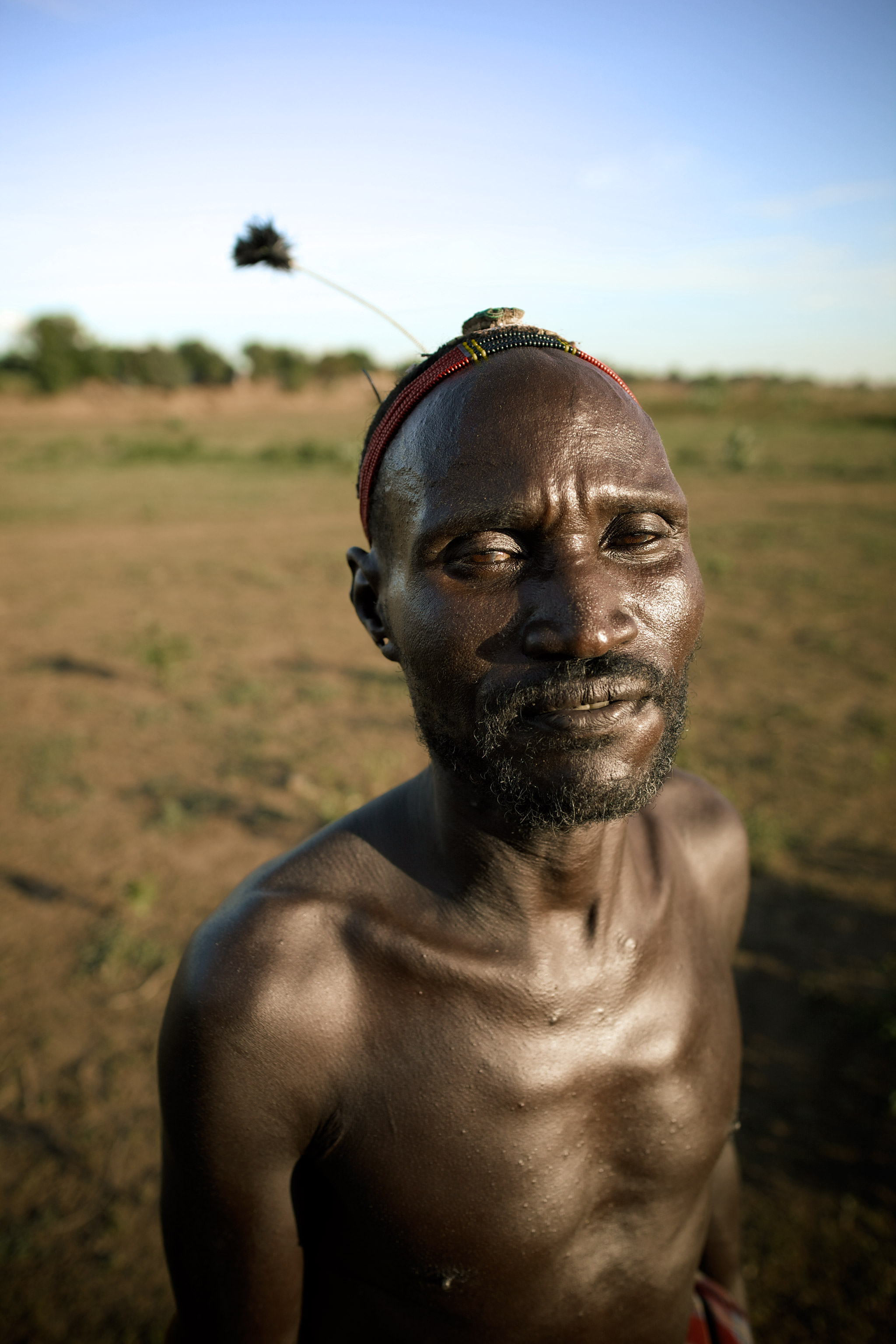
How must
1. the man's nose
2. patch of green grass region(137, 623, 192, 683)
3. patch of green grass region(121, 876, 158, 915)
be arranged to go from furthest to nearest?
patch of green grass region(137, 623, 192, 683) < patch of green grass region(121, 876, 158, 915) < the man's nose

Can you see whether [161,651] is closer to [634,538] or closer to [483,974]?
[483,974]

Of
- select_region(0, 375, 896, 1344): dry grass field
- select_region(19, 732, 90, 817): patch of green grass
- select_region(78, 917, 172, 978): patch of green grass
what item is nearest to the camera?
select_region(0, 375, 896, 1344): dry grass field

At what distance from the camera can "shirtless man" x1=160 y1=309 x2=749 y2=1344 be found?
1.32 m

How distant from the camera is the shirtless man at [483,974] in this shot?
1322mm

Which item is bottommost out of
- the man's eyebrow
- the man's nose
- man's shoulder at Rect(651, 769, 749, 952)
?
man's shoulder at Rect(651, 769, 749, 952)

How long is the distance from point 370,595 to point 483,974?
30.7 inches

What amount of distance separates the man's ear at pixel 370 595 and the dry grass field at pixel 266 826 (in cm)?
82

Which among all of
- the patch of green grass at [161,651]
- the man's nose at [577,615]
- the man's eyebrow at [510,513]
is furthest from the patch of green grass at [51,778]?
the man's nose at [577,615]

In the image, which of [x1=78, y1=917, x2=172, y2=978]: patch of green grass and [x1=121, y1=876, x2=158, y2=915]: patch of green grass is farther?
[x1=121, y1=876, x2=158, y2=915]: patch of green grass

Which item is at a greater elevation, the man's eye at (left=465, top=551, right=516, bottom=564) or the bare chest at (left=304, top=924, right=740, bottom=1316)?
the man's eye at (left=465, top=551, right=516, bottom=564)

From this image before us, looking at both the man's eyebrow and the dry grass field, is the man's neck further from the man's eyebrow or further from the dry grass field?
the dry grass field

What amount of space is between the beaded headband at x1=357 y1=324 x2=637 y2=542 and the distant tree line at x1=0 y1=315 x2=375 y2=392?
47.2 m

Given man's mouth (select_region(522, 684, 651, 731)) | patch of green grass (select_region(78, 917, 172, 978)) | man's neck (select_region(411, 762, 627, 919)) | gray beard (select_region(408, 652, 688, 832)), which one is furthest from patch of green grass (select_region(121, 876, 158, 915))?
man's mouth (select_region(522, 684, 651, 731))

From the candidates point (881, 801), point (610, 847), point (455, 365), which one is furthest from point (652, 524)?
point (881, 801)
